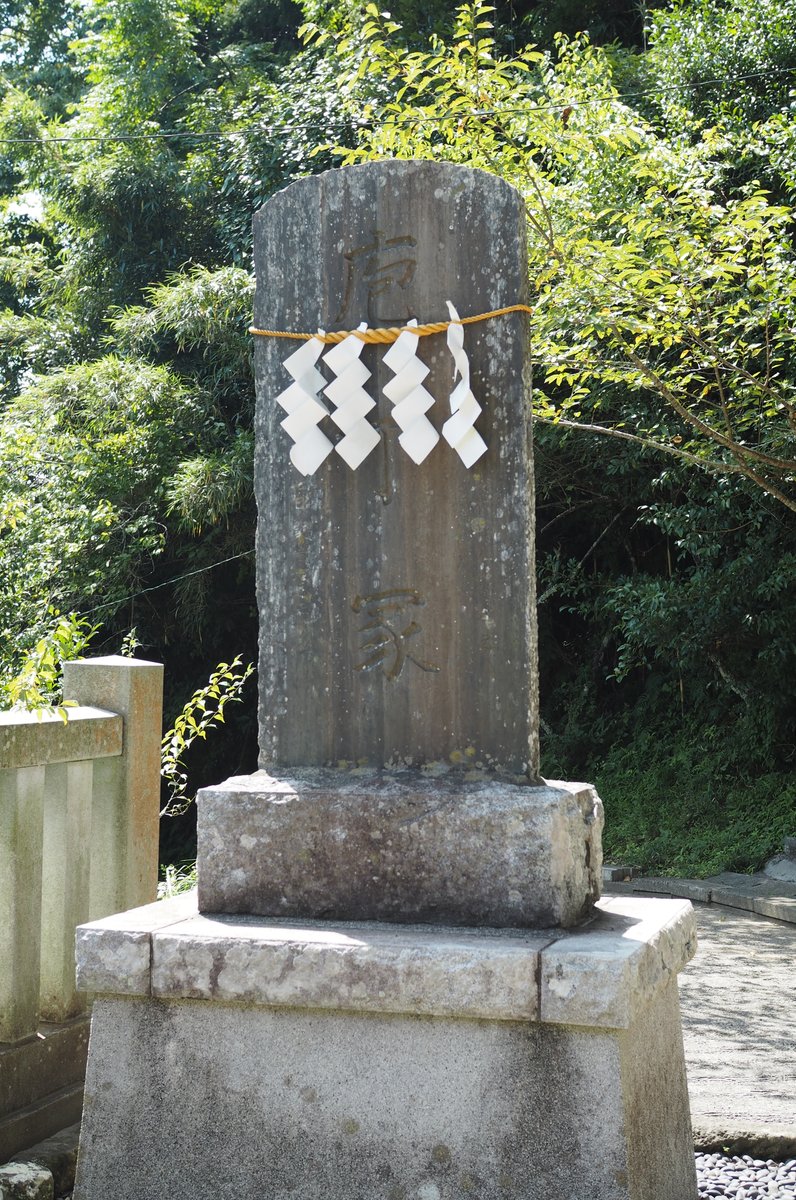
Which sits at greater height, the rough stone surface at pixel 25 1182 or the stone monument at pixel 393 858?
the stone monument at pixel 393 858

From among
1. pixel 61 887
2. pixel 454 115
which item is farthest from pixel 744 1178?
pixel 454 115

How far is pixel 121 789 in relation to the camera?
3215 millimetres

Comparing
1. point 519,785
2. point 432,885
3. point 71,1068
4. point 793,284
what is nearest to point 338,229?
point 519,785

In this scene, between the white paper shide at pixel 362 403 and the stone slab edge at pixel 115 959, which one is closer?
the stone slab edge at pixel 115 959

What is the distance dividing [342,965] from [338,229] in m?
1.54

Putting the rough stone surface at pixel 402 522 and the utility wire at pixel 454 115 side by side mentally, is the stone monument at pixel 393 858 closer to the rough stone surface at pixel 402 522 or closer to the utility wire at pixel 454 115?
the rough stone surface at pixel 402 522

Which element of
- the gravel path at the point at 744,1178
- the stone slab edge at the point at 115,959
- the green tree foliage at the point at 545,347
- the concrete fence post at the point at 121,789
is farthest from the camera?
the green tree foliage at the point at 545,347

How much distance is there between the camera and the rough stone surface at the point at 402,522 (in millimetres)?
2295

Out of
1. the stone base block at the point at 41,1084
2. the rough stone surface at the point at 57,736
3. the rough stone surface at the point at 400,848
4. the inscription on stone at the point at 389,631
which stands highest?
the inscription on stone at the point at 389,631

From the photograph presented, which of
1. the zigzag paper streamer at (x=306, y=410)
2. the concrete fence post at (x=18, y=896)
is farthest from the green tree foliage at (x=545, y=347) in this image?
the concrete fence post at (x=18, y=896)

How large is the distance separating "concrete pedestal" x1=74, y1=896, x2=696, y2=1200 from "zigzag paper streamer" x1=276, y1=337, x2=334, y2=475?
3.18 feet

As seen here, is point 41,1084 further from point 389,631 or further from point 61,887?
point 389,631

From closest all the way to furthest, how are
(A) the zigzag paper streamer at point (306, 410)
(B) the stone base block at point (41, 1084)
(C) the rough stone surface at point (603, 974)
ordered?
(C) the rough stone surface at point (603, 974) → (A) the zigzag paper streamer at point (306, 410) → (B) the stone base block at point (41, 1084)

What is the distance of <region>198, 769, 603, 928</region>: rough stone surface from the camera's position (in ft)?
7.02
